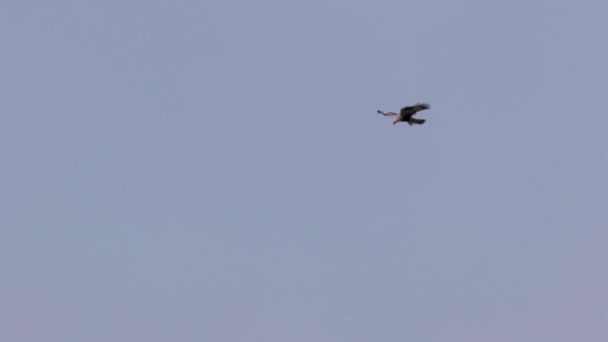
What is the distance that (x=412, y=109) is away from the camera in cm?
17550

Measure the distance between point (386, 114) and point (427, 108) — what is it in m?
4.43

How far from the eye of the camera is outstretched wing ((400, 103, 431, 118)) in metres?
175

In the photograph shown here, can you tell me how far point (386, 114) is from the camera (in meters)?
178

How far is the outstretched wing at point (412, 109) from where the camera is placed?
175 m

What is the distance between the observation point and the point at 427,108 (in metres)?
175
